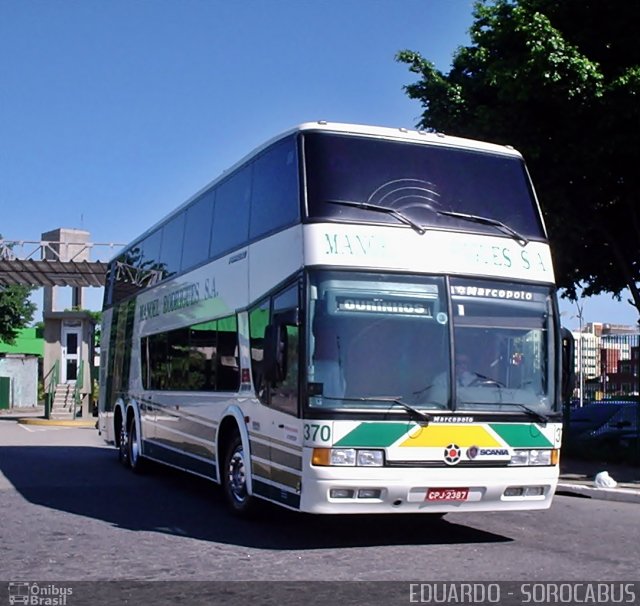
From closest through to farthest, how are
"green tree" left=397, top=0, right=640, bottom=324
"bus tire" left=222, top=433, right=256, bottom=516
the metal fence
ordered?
"bus tire" left=222, top=433, right=256, bottom=516, "green tree" left=397, top=0, right=640, bottom=324, the metal fence

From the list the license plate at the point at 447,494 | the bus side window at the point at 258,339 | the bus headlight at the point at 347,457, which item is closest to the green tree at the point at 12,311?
the bus side window at the point at 258,339

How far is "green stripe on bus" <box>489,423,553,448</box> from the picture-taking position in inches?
358

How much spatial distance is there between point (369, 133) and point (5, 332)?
39.5 metres

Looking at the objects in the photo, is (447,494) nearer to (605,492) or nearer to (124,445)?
(605,492)

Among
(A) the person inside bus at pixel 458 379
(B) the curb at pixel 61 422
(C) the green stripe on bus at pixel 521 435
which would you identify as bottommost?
(B) the curb at pixel 61 422

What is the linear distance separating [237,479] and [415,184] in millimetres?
3910

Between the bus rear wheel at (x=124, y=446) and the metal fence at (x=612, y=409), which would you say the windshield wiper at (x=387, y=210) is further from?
the metal fence at (x=612, y=409)

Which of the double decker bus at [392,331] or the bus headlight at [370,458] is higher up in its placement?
the double decker bus at [392,331]

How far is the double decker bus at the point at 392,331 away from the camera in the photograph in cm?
873

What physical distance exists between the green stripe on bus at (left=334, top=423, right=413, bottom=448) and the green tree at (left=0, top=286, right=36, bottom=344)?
38989mm

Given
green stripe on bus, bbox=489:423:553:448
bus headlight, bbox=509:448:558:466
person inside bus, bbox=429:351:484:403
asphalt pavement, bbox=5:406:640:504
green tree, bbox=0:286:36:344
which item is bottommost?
asphalt pavement, bbox=5:406:640:504

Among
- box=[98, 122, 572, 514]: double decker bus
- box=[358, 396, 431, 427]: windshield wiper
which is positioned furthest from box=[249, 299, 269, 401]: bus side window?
box=[358, 396, 431, 427]: windshield wiper

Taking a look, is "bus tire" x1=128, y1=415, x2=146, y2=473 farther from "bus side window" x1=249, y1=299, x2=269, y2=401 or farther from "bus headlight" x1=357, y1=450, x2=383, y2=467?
"bus headlight" x1=357, y1=450, x2=383, y2=467

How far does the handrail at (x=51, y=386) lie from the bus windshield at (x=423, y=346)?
30.8m
